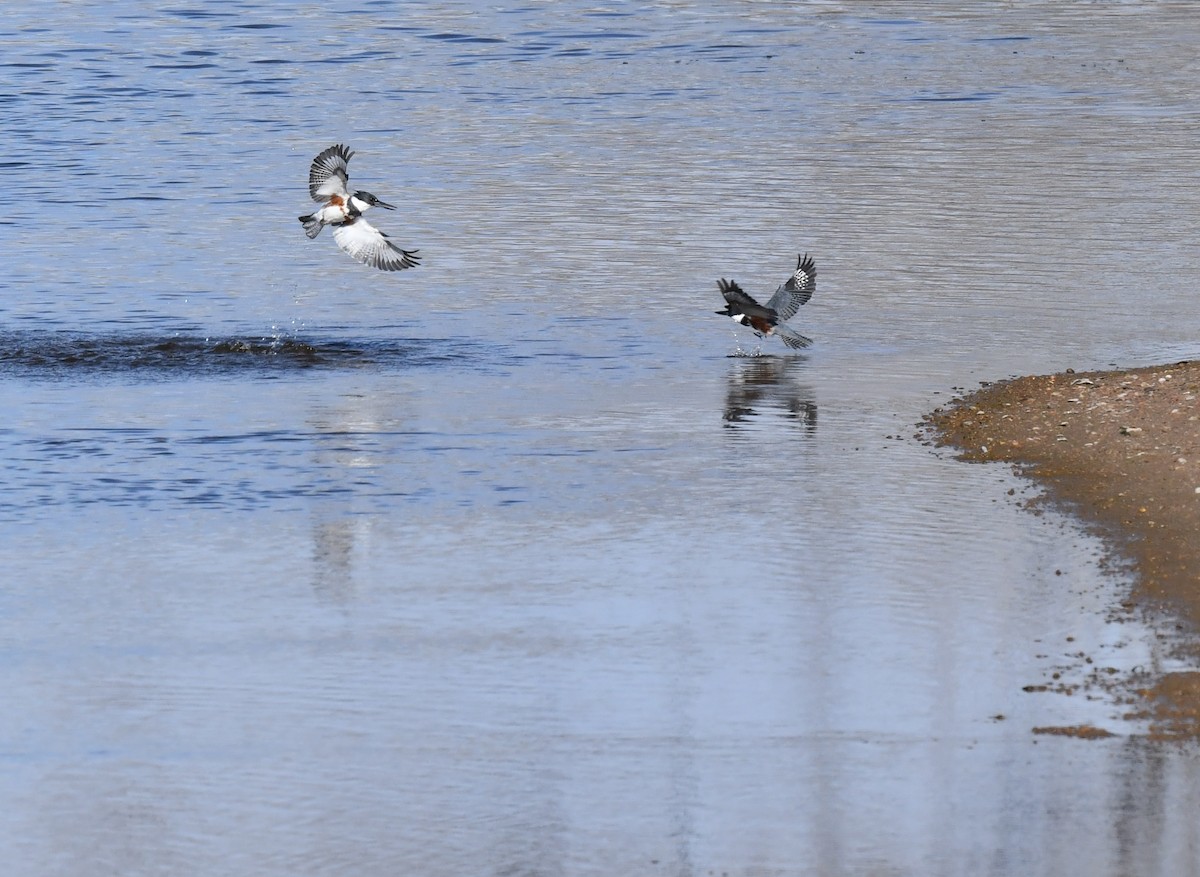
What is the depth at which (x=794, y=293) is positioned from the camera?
51.1 ft

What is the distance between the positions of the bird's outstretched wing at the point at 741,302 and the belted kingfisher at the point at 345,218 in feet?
7.67

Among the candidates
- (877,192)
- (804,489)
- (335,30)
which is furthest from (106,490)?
(335,30)

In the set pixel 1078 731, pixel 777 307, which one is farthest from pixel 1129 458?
pixel 777 307

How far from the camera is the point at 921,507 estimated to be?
10.9 meters

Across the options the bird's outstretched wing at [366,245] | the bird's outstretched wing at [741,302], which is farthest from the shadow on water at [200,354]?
the bird's outstretched wing at [741,302]

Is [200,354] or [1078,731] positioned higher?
[200,354]

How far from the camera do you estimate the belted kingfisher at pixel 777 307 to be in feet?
A: 49.3

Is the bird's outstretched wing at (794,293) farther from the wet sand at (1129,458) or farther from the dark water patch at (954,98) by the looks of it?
the dark water patch at (954,98)

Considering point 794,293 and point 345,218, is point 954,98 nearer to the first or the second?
point 794,293

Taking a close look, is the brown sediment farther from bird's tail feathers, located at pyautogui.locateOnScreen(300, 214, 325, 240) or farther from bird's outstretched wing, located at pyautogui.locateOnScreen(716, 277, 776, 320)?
bird's tail feathers, located at pyautogui.locateOnScreen(300, 214, 325, 240)

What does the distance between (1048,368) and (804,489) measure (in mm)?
3671

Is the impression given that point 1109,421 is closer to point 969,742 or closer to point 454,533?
point 454,533

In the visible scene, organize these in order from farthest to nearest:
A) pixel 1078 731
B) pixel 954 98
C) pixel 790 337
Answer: pixel 954 98 → pixel 790 337 → pixel 1078 731

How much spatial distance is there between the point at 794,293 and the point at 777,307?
0.18 metres
